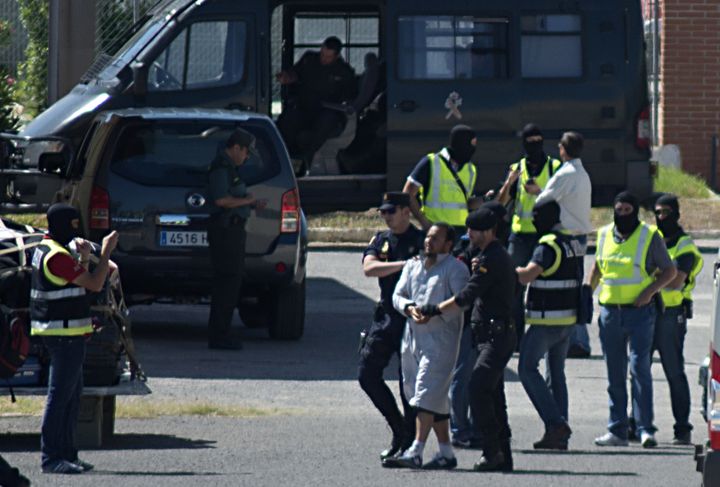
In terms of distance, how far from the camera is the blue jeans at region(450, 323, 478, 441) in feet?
35.8

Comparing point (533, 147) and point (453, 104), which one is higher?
point (453, 104)

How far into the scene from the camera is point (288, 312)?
14.6 meters

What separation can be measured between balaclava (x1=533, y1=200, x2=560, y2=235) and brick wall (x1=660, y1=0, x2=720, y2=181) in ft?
48.4

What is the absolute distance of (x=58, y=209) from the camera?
31.4ft

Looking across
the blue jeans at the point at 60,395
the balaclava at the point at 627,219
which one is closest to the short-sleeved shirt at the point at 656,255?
the balaclava at the point at 627,219

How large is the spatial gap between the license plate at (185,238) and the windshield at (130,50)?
4523 millimetres

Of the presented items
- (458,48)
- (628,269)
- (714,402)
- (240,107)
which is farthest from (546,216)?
(458,48)

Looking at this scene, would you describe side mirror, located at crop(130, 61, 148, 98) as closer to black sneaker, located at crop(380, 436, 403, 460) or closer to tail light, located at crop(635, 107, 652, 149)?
tail light, located at crop(635, 107, 652, 149)

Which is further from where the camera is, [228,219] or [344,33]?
[344,33]

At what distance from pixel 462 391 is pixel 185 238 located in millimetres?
3786

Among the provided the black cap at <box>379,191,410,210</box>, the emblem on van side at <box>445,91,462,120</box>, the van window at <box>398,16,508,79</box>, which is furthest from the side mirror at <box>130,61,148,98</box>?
the black cap at <box>379,191,410,210</box>

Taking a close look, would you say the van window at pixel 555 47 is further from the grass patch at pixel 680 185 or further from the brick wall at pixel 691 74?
the brick wall at pixel 691 74

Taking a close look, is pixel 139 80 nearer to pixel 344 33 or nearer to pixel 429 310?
pixel 344 33

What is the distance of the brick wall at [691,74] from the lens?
25266 mm
